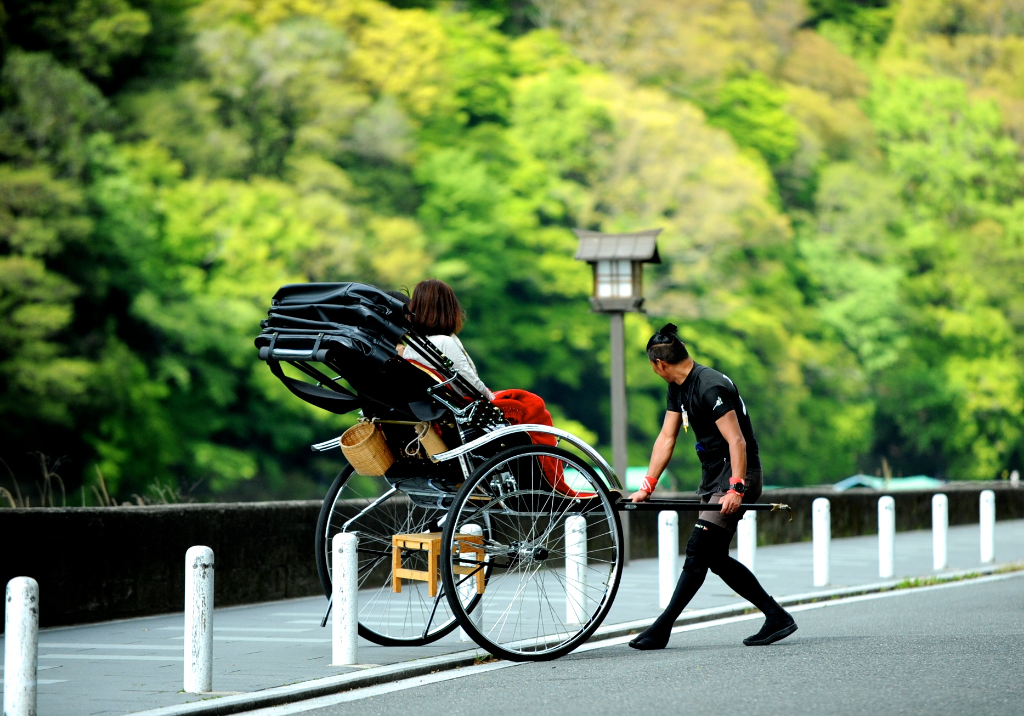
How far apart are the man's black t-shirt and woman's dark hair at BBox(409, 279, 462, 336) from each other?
1.35 meters

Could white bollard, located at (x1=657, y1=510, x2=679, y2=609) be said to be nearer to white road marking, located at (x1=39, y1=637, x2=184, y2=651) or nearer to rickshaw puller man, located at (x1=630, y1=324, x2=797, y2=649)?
rickshaw puller man, located at (x1=630, y1=324, x2=797, y2=649)

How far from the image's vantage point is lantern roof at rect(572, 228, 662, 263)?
15047mm

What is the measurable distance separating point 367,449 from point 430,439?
0.35 m

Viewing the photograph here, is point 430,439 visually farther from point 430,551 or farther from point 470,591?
point 470,591

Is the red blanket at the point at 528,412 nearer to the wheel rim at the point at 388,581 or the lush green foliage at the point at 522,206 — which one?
the wheel rim at the point at 388,581

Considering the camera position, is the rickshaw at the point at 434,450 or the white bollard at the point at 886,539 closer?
the rickshaw at the point at 434,450

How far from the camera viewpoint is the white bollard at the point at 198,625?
6770 mm

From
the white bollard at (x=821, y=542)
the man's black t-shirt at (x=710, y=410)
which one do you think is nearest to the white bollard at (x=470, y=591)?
the man's black t-shirt at (x=710, y=410)

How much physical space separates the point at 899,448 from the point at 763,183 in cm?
1263

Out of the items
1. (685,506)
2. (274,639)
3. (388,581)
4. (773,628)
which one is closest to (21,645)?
(274,639)

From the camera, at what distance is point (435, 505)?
8227 millimetres

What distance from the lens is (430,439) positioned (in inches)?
306

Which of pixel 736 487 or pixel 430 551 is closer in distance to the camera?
pixel 430 551

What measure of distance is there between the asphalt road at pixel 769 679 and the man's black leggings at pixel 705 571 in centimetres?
25
